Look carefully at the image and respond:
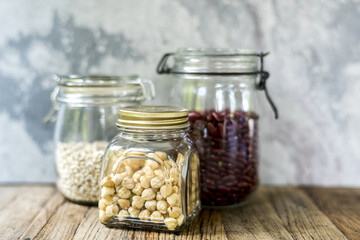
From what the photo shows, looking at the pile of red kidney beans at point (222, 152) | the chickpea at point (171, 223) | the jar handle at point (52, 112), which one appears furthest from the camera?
the jar handle at point (52, 112)

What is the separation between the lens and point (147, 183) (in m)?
0.82

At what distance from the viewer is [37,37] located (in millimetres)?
1193

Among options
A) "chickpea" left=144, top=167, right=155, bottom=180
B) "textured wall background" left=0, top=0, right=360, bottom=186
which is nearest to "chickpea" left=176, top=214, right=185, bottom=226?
"chickpea" left=144, top=167, right=155, bottom=180

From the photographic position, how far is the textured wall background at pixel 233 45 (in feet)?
A: 3.83

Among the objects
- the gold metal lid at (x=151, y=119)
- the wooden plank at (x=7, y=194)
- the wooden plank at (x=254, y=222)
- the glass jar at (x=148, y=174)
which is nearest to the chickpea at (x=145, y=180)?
the glass jar at (x=148, y=174)

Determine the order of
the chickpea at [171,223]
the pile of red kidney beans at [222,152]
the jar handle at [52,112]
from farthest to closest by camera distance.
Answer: the jar handle at [52,112] < the pile of red kidney beans at [222,152] < the chickpea at [171,223]

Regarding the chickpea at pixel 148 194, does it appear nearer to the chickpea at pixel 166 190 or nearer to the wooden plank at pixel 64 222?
the chickpea at pixel 166 190

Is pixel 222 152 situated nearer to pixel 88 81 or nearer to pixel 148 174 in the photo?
pixel 148 174

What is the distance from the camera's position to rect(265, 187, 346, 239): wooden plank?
0.85 meters

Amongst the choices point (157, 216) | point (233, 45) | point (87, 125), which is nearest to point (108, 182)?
point (157, 216)

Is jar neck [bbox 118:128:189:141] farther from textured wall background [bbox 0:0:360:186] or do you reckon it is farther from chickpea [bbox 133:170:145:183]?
textured wall background [bbox 0:0:360:186]

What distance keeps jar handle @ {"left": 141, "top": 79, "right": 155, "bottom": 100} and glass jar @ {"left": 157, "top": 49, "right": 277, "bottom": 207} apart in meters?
0.07

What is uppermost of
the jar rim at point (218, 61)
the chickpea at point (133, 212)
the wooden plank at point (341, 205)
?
the jar rim at point (218, 61)

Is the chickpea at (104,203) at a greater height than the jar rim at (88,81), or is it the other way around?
the jar rim at (88,81)
